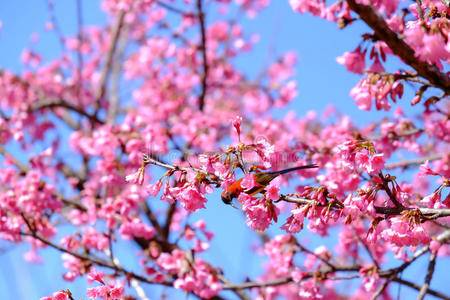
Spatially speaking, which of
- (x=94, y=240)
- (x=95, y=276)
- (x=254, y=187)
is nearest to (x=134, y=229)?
(x=94, y=240)

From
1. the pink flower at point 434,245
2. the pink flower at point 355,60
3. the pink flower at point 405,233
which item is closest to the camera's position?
the pink flower at point 405,233

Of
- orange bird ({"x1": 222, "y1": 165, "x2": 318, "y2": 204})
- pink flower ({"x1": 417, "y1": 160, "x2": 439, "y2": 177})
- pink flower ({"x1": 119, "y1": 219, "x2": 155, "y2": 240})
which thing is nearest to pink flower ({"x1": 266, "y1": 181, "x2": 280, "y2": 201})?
orange bird ({"x1": 222, "y1": 165, "x2": 318, "y2": 204})

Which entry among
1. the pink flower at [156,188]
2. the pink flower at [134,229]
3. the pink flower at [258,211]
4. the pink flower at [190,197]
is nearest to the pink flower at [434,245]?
the pink flower at [258,211]

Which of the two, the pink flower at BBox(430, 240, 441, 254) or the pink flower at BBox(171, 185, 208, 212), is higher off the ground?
the pink flower at BBox(430, 240, 441, 254)

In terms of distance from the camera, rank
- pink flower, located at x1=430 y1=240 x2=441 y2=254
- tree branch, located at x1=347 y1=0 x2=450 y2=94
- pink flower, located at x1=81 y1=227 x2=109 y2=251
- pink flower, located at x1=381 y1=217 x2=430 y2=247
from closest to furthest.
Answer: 1. pink flower, located at x1=381 y1=217 x2=430 y2=247
2. tree branch, located at x1=347 y1=0 x2=450 y2=94
3. pink flower, located at x1=430 y1=240 x2=441 y2=254
4. pink flower, located at x1=81 y1=227 x2=109 y2=251

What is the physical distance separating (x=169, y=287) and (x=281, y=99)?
553 cm

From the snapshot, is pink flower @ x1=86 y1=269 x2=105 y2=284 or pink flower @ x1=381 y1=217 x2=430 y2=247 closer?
pink flower @ x1=381 y1=217 x2=430 y2=247

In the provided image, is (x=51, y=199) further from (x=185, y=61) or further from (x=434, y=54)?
(x=185, y=61)

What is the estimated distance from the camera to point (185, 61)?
8.55 m

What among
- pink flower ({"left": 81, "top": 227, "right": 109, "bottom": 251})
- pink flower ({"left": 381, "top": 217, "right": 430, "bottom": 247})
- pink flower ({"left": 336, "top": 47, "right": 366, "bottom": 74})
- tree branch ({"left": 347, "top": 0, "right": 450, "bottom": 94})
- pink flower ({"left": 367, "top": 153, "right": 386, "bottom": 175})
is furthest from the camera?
pink flower ({"left": 81, "top": 227, "right": 109, "bottom": 251})

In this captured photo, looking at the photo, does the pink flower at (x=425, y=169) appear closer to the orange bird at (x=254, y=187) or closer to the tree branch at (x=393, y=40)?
the tree branch at (x=393, y=40)

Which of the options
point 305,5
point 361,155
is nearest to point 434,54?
point 361,155

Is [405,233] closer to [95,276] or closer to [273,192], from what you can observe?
[273,192]

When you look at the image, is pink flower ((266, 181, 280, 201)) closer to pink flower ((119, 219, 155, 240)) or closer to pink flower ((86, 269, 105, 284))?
pink flower ((86, 269, 105, 284))
